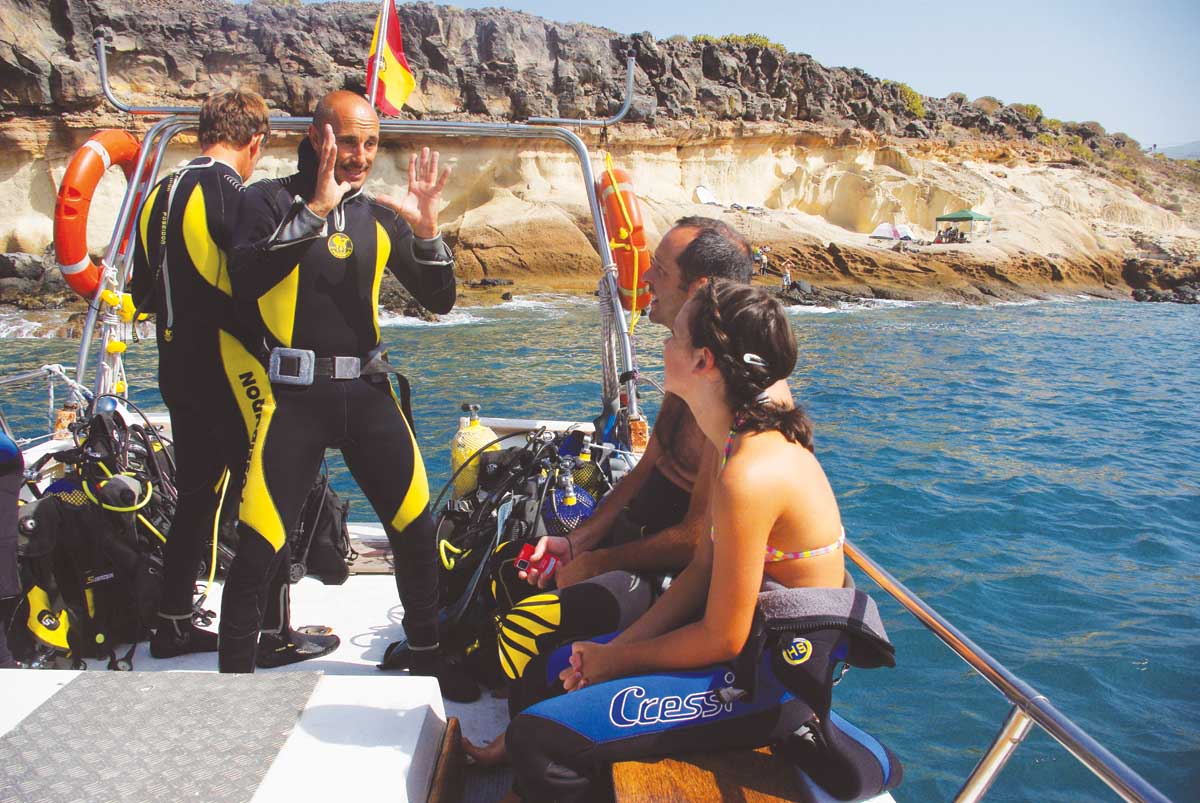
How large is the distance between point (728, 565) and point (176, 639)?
2.20m

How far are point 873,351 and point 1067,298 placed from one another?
61.5ft

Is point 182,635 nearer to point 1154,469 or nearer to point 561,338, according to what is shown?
point 1154,469

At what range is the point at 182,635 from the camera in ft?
9.09

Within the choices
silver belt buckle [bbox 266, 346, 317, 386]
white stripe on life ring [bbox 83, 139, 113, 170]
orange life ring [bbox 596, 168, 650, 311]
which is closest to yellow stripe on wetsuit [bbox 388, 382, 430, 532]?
silver belt buckle [bbox 266, 346, 317, 386]

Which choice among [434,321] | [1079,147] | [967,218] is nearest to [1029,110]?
[1079,147]

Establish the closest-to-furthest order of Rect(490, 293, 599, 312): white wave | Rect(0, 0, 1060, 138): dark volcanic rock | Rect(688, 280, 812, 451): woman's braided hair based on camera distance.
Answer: Rect(688, 280, 812, 451): woman's braided hair < Rect(490, 293, 599, 312): white wave < Rect(0, 0, 1060, 138): dark volcanic rock

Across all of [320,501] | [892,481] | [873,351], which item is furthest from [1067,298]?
[320,501]

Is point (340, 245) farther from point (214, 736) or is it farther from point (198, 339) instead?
point (214, 736)

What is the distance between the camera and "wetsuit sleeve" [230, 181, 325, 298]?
6.88ft

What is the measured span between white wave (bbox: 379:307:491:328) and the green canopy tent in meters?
24.2

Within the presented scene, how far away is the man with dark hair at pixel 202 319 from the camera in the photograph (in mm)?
2322

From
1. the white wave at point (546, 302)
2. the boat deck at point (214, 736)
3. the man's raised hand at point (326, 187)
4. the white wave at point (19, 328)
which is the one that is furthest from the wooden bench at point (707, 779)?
the white wave at point (546, 302)

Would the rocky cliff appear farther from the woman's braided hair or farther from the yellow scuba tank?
the woman's braided hair

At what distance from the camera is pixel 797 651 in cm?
157
